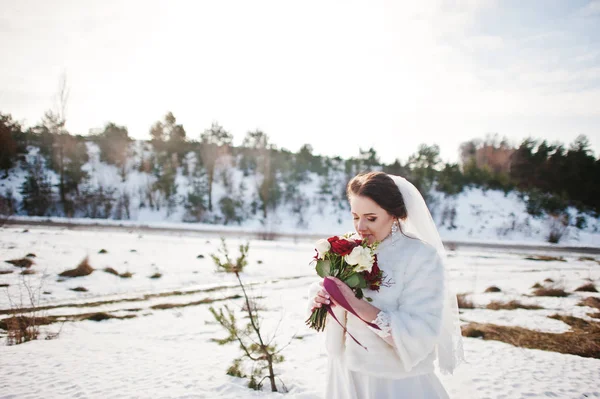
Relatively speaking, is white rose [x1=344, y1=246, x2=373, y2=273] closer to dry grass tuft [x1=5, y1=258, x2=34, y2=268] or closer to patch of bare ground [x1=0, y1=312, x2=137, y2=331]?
patch of bare ground [x1=0, y1=312, x2=137, y2=331]

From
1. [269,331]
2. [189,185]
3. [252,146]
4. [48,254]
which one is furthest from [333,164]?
[269,331]

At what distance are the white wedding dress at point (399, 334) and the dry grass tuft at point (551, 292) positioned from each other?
8.83 m

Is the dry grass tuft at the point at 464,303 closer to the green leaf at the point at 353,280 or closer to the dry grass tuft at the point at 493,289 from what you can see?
the dry grass tuft at the point at 493,289

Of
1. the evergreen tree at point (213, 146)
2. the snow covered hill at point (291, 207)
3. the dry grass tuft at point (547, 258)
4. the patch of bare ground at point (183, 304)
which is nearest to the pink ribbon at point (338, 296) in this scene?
the patch of bare ground at point (183, 304)

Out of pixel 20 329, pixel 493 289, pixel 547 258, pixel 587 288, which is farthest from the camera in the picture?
pixel 547 258

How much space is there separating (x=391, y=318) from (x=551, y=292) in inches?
370

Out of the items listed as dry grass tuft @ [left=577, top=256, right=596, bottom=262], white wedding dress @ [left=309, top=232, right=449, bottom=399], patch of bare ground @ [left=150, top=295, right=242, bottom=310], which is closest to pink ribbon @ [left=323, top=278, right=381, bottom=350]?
white wedding dress @ [left=309, top=232, right=449, bottom=399]

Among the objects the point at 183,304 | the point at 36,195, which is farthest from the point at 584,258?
the point at 36,195

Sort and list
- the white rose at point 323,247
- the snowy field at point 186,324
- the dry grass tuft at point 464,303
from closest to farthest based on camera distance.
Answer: the white rose at point 323,247
the snowy field at point 186,324
the dry grass tuft at point 464,303

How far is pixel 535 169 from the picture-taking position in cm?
3002

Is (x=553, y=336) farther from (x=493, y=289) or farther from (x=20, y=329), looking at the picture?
(x=20, y=329)

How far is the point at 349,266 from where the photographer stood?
73.9 inches

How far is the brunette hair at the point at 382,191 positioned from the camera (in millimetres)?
2018

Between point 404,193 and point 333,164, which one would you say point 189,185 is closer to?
point 333,164
